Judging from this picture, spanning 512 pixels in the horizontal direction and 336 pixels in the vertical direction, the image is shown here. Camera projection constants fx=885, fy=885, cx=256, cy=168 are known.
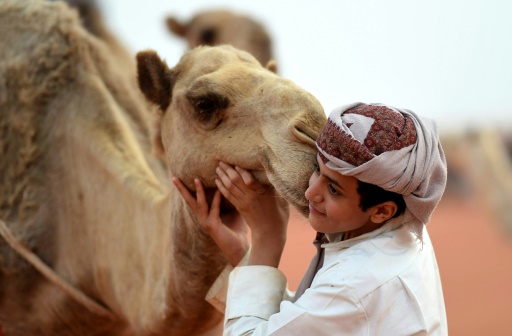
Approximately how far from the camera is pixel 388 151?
1963 millimetres

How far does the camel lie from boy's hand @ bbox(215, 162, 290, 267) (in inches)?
3.5

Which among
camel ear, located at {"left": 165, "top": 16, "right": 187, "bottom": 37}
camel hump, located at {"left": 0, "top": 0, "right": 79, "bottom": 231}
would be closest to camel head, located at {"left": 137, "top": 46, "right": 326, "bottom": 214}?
camel hump, located at {"left": 0, "top": 0, "right": 79, "bottom": 231}

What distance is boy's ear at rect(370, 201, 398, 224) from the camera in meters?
2.08

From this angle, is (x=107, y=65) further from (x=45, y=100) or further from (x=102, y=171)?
(x=102, y=171)

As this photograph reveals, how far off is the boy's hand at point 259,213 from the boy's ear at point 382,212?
1.09ft

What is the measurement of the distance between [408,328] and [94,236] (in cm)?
169

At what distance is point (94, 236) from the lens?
11.1ft

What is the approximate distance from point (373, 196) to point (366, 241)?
12 centimetres

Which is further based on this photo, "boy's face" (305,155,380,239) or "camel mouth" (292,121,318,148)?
"camel mouth" (292,121,318,148)

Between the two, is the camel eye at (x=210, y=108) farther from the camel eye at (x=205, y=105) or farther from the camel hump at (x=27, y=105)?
the camel hump at (x=27, y=105)

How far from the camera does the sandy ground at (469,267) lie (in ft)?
31.0

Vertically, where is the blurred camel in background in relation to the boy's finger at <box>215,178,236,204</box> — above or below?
below

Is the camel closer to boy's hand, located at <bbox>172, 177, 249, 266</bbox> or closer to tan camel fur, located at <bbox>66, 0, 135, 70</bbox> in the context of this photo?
boy's hand, located at <bbox>172, 177, 249, 266</bbox>

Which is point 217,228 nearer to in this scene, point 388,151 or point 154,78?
point 154,78
